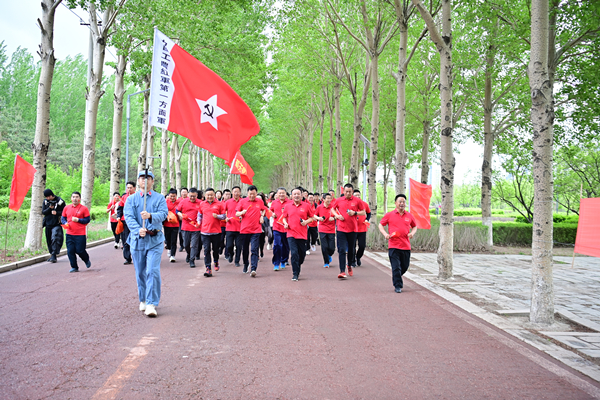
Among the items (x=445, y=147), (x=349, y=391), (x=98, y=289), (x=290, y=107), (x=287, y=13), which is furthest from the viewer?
(x=290, y=107)

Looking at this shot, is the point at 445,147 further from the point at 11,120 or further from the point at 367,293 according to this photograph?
the point at 11,120

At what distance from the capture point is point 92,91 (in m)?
16.7

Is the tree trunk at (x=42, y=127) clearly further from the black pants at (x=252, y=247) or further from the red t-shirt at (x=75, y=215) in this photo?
the black pants at (x=252, y=247)

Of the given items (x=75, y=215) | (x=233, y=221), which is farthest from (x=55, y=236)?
(x=233, y=221)

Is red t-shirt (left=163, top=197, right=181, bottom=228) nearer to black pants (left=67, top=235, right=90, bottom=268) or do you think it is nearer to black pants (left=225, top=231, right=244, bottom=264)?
black pants (left=225, top=231, right=244, bottom=264)

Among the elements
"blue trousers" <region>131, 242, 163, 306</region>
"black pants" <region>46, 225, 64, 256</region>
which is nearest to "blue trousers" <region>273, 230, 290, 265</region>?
"blue trousers" <region>131, 242, 163, 306</region>

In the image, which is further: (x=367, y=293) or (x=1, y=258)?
(x=1, y=258)

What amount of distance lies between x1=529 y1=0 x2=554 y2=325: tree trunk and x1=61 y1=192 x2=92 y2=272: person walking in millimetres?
8784

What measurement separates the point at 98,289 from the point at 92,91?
35.9 feet

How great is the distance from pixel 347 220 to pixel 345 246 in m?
0.58

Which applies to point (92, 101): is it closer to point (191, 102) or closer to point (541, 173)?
point (191, 102)

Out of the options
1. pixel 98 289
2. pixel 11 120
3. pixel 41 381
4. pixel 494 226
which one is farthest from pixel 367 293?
pixel 11 120

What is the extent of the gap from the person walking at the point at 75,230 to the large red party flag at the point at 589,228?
409 inches

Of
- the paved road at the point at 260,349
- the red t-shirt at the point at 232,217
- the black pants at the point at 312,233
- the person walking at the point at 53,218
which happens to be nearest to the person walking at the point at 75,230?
the person walking at the point at 53,218
